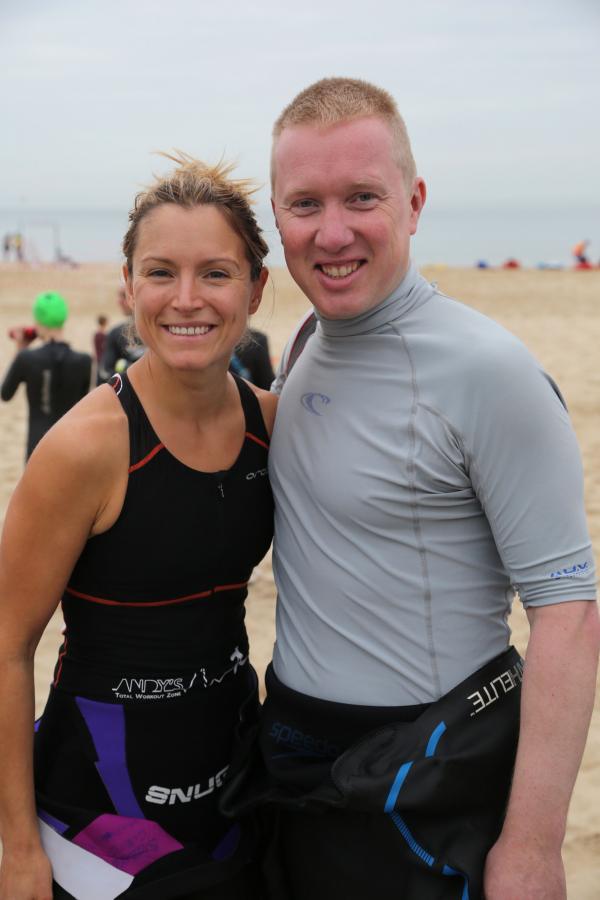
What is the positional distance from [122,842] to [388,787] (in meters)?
0.66

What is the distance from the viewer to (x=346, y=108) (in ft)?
6.58

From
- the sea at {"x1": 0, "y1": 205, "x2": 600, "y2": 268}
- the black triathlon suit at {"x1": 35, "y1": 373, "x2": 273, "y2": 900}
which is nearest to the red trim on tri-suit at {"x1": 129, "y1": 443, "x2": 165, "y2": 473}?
the black triathlon suit at {"x1": 35, "y1": 373, "x2": 273, "y2": 900}

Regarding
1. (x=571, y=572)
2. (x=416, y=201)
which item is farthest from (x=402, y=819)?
(x=416, y=201)

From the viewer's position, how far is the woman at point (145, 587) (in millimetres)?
1995

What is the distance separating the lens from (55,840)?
2.08m

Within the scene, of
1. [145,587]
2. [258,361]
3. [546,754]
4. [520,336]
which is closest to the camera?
[546,754]

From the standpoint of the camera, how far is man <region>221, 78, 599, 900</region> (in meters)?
1.85

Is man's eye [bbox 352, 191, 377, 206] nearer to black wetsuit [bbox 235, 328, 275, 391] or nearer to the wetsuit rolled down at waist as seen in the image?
the wetsuit rolled down at waist

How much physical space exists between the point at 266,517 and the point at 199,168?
0.84m

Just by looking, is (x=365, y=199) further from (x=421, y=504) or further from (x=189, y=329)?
(x=421, y=504)

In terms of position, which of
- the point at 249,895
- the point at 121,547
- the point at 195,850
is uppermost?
the point at 121,547

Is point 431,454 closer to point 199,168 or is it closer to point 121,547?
point 121,547

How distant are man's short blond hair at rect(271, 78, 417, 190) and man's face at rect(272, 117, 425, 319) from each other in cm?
2

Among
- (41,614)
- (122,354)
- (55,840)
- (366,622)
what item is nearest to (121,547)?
(41,614)
